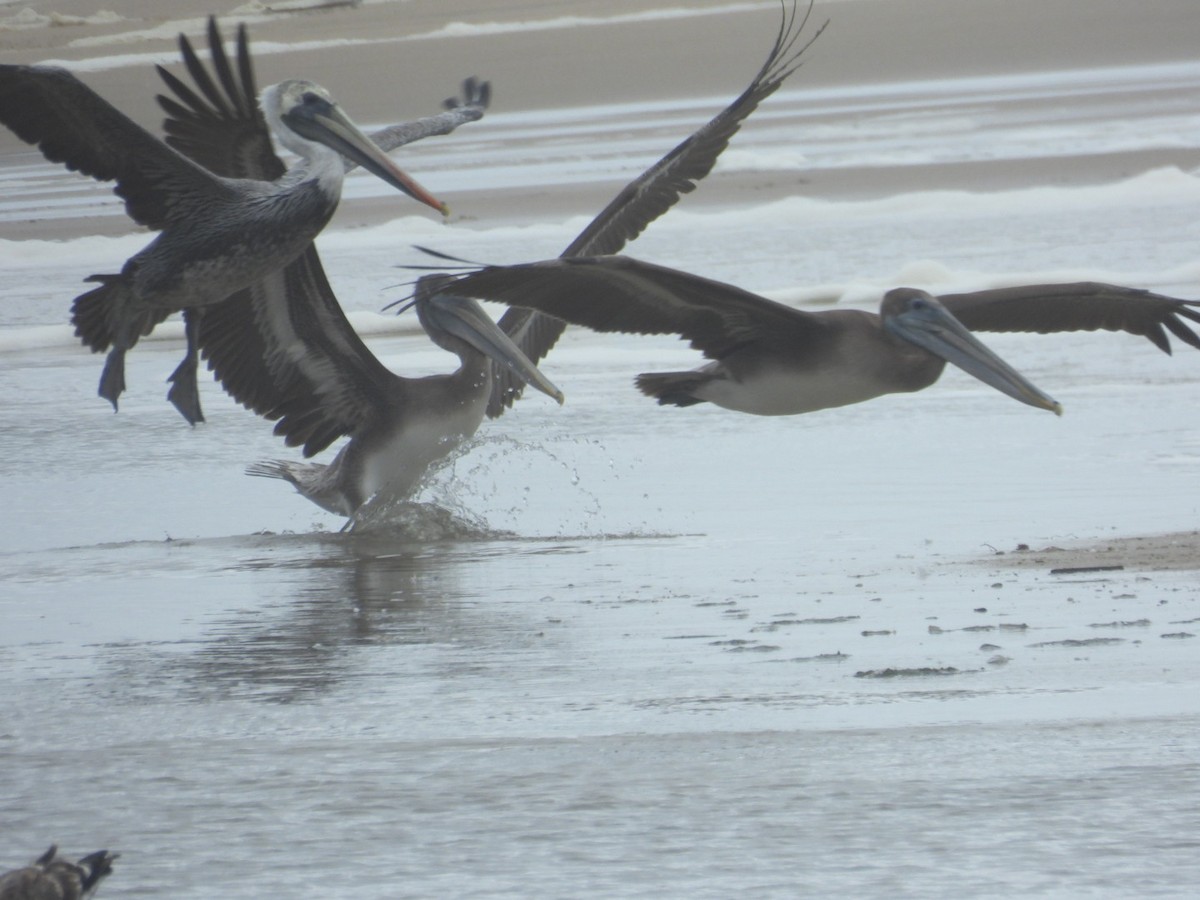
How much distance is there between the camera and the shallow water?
13.7 feet

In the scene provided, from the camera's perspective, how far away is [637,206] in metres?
9.08

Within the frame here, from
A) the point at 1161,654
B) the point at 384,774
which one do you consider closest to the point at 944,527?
the point at 1161,654

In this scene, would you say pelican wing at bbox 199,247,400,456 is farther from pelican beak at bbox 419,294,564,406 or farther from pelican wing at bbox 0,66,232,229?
pelican wing at bbox 0,66,232,229

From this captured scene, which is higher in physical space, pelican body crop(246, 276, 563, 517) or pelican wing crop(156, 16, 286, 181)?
pelican wing crop(156, 16, 286, 181)

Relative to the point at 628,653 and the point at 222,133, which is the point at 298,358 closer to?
the point at 222,133

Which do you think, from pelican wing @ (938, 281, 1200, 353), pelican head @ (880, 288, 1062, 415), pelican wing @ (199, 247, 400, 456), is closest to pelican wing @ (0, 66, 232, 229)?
pelican wing @ (199, 247, 400, 456)

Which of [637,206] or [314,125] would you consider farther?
[637,206]

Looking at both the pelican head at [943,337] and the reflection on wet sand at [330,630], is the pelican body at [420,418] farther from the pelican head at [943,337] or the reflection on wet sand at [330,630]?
the pelican head at [943,337]

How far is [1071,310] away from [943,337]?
667 millimetres

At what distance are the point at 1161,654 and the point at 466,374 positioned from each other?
145 inches

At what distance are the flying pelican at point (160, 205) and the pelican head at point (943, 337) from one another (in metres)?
1.58

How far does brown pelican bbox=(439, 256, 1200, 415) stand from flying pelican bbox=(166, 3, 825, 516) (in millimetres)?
1455

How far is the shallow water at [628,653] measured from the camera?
13.7 ft

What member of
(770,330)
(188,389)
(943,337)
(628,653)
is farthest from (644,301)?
(188,389)
